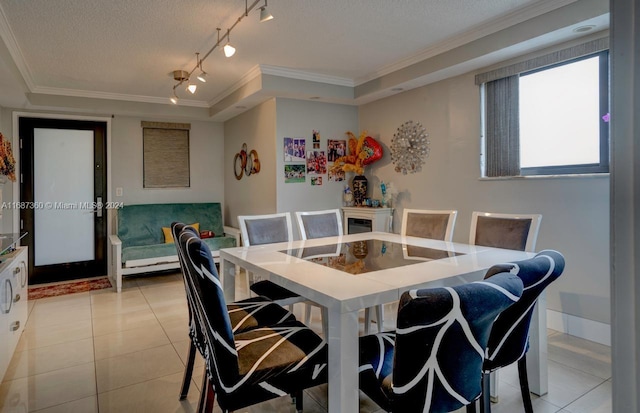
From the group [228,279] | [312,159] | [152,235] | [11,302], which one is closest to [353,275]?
[228,279]

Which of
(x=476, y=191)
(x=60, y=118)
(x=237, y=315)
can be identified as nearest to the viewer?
(x=237, y=315)

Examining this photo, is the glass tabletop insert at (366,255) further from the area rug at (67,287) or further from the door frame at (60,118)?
the door frame at (60,118)

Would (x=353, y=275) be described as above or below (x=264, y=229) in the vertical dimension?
below

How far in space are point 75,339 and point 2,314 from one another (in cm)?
76

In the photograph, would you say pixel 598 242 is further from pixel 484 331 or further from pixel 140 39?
pixel 140 39

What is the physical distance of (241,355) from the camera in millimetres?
1536

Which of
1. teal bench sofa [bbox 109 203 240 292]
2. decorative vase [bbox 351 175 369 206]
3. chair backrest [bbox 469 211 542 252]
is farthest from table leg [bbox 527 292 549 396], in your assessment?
teal bench sofa [bbox 109 203 240 292]

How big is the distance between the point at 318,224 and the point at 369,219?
142cm

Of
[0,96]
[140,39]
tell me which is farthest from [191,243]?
[0,96]

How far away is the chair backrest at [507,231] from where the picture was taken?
233 cm

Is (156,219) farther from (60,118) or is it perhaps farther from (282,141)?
(282,141)

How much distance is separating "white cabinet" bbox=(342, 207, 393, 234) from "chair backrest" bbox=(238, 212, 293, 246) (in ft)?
5.30

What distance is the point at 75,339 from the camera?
2994 millimetres

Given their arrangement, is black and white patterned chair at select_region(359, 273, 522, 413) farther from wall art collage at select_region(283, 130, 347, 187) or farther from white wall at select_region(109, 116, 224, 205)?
white wall at select_region(109, 116, 224, 205)
